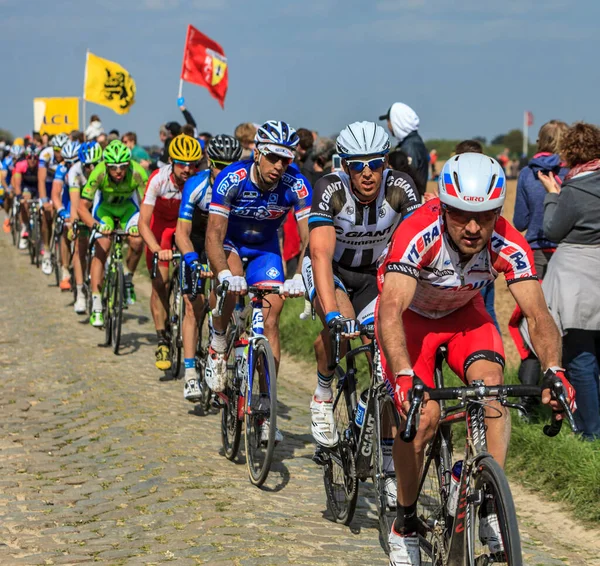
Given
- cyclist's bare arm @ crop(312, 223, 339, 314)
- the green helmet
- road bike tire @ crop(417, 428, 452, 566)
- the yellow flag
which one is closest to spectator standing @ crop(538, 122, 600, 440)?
cyclist's bare arm @ crop(312, 223, 339, 314)

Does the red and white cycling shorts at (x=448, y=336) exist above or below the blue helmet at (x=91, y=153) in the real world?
below

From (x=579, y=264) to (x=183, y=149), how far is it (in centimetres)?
447

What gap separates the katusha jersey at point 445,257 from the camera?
180 inches

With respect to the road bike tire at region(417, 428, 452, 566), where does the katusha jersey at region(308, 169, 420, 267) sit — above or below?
above

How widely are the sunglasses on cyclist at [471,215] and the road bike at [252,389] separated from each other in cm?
272

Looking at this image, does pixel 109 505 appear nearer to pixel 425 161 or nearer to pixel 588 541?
pixel 588 541

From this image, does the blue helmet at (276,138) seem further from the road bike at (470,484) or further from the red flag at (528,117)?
the red flag at (528,117)

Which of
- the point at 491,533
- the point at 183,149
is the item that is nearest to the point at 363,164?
the point at 491,533

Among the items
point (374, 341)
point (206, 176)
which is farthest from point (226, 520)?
point (206, 176)

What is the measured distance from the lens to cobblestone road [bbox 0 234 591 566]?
5.78m

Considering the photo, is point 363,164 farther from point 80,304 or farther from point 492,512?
point 80,304

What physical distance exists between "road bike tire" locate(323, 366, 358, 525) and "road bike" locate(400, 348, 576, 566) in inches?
52.0

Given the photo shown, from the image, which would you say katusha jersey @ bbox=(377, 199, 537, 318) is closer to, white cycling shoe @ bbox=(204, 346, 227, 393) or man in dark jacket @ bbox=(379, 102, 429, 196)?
white cycling shoe @ bbox=(204, 346, 227, 393)

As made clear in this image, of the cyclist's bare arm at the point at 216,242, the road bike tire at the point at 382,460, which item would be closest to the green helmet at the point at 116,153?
the cyclist's bare arm at the point at 216,242
